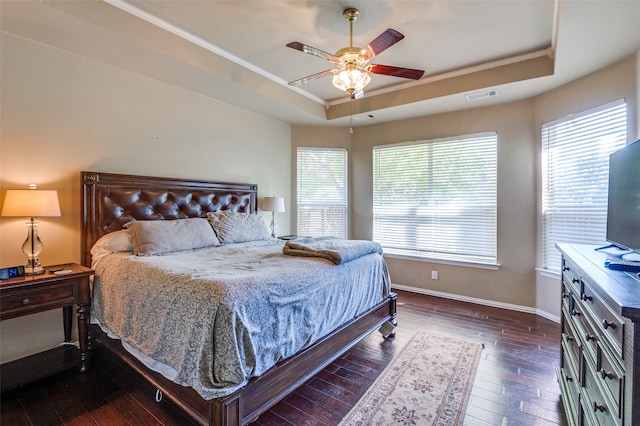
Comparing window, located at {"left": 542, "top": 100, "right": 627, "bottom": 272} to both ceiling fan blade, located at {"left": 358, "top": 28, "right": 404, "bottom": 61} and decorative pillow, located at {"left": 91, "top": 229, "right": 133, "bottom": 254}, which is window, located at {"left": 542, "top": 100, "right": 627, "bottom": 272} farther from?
decorative pillow, located at {"left": 91, "top": 229, "right": 133, "bottom": 254}

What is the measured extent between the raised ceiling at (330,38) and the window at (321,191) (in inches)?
58.0

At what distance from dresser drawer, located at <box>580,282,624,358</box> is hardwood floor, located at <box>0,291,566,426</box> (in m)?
1.04

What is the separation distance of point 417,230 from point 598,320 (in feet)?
11.5

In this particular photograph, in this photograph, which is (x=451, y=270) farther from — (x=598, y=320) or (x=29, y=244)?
(x=29, y=244)

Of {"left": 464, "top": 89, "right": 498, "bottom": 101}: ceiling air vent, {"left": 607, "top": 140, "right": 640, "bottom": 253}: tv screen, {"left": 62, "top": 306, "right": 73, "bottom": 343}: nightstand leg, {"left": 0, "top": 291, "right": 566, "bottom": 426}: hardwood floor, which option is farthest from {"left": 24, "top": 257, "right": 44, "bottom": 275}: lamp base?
{"left": 464, "top": 89, "right": 498, "bottom": 101}: ceiling air vent

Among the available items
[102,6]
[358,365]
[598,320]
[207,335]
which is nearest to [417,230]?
→ [358,365]

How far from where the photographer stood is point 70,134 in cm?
277

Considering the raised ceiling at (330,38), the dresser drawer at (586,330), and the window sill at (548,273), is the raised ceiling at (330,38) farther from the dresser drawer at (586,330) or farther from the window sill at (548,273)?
the window sill at (548,273)

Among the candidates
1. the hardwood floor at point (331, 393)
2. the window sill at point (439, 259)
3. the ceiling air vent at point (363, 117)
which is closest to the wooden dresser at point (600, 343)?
the hardwood floor at point (331, 393)

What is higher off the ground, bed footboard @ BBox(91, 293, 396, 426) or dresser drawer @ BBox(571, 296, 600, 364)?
dresser drawer @ BBox(571, 296, 600, 364)

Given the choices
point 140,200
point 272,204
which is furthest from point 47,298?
point 272,204

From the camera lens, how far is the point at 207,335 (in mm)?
1531

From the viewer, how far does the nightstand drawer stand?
2076 mm

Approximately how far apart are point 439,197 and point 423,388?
2902mm
